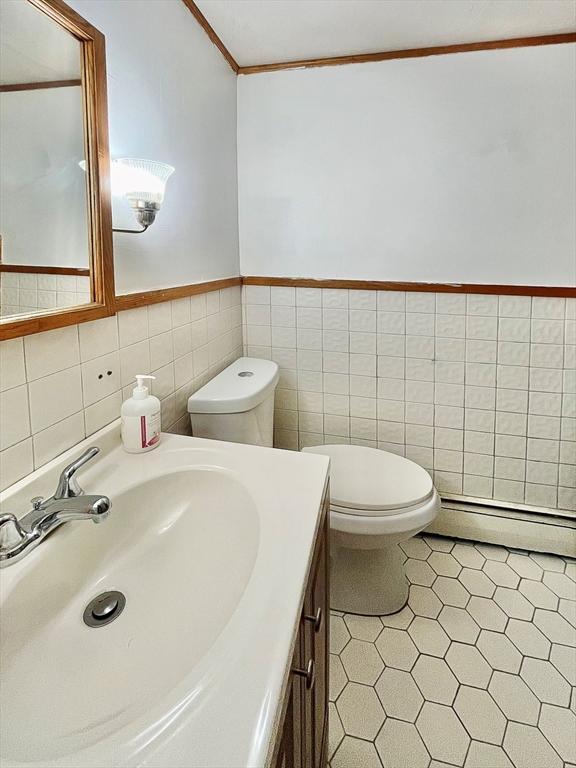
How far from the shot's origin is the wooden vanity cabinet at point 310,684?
675 millimetres

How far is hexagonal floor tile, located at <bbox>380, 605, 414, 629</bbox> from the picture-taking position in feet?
5.51

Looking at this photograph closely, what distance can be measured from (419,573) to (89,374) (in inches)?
58.8

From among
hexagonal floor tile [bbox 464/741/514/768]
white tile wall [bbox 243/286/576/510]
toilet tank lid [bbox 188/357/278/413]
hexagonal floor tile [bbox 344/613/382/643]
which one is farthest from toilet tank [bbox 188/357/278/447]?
hexagonal floor tile [bbox 464/741/514/768]

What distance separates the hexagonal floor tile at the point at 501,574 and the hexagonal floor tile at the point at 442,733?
0.64 m

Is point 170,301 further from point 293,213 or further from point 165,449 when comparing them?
point 293,213

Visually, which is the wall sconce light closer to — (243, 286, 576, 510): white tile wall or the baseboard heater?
(243, 286, 576, 510): white tile wall

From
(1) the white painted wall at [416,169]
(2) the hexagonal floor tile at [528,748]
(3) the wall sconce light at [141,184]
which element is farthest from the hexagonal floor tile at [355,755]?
(1) the white painted wall at [416,169]

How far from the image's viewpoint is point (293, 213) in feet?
6.73

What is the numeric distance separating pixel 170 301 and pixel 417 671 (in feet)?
4.46

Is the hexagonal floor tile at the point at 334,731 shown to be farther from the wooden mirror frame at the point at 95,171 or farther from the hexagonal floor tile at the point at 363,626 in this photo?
the wooden mirror frame at the point at 95,171

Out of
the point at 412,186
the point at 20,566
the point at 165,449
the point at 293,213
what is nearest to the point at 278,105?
the point at 293,213

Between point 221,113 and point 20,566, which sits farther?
point 221,113

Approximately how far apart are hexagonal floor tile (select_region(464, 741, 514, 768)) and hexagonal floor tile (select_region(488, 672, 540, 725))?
120mm

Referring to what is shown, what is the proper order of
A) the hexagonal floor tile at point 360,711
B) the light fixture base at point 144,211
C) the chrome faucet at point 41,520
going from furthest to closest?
the hexagonal floor tile at point 360,711 → the light fixture base at point 144,211 → the chrome faucet at point 41,520
